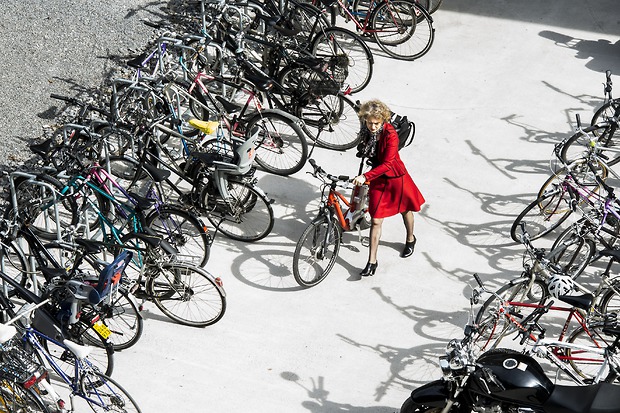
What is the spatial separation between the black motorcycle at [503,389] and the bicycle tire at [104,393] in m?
2.00

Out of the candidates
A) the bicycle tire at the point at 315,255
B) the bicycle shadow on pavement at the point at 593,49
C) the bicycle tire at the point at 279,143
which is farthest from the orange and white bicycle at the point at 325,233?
the bicycle shadow on pavement at the point at 593,49

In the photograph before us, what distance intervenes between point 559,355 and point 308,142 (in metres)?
3.62

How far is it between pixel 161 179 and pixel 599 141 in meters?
4.32

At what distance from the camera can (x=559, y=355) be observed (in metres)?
5.63

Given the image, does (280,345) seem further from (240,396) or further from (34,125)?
(34,125)

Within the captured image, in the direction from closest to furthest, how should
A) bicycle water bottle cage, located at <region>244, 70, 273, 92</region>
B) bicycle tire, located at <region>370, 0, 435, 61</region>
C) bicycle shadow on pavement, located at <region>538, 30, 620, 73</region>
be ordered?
1. bicycle water bottle cage, located at <region>244, 70, 273, 92</region>
2. bicycle tire, located at <region>370, 0, 435, 61</region>
3. bicycle shadow on pavement, located at <region>538, 30, 620, 73</region>

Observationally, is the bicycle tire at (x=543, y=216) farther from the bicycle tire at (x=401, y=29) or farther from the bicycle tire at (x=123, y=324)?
the bicycle tire at (x=123, y=324)

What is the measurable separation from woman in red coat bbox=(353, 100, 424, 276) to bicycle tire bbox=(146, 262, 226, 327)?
1.37m

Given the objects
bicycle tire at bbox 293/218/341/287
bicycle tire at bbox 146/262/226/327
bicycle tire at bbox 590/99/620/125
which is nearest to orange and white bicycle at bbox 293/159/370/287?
bicycle tire at bbox 293/218/341/287

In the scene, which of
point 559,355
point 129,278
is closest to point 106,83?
point 129,278

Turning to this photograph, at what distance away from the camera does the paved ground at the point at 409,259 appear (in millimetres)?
6082

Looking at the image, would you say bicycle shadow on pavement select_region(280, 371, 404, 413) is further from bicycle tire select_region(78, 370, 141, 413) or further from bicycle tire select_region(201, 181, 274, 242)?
bicycle tire select_region(201, 181, 274, 242)

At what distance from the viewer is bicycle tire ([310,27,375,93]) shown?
29.1ft

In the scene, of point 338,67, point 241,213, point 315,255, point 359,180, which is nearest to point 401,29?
point 338,67
